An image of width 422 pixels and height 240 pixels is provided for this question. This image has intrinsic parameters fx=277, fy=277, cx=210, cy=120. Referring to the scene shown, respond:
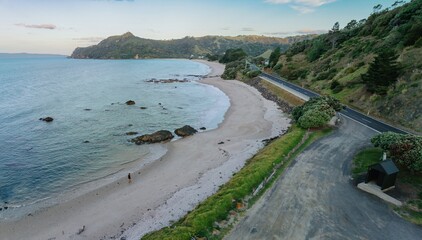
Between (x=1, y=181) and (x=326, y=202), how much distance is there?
31570mm

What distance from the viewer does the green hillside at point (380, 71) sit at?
38.5m

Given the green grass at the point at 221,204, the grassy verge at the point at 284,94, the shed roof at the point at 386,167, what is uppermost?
the shed roof at the point at 386,167

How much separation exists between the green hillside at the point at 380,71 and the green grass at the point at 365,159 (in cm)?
1044

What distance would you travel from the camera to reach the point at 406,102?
3756 centimetres

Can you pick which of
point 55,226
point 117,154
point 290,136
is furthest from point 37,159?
point 290,136

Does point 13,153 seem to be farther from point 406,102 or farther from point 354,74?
point 354,74

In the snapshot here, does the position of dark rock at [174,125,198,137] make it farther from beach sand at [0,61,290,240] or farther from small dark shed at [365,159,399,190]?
small dark shed at [365,159,399,190]

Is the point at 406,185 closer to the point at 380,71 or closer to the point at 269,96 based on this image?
the point at 380,71

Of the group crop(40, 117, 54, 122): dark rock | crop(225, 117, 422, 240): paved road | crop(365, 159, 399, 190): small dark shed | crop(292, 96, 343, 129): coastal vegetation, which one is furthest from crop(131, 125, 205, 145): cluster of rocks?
crop(365, 159, 399, 190): small dark shed

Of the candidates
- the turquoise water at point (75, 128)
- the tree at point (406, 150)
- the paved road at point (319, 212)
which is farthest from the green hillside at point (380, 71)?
the turquoise water at point (75, 128)

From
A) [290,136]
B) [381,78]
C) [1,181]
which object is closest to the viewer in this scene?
[1,181]

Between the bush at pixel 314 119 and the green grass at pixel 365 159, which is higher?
the bush at pixel 314 119

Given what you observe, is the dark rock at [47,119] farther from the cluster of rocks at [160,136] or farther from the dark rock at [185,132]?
the dark rock at [185,132]

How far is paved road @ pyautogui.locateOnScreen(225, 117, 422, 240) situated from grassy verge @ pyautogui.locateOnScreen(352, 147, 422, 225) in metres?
0.72
